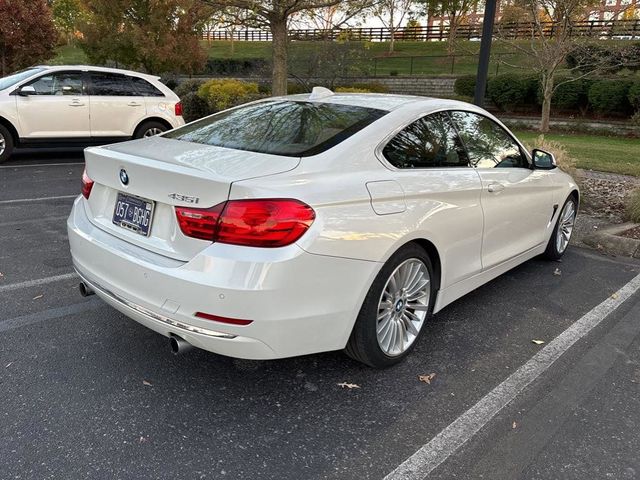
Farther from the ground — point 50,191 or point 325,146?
point 325,146

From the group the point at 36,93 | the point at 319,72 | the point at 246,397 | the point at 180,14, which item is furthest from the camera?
the point at 319,72

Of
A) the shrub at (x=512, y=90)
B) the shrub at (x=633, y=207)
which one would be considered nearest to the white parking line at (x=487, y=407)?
the shrub at (x=633, y=207)

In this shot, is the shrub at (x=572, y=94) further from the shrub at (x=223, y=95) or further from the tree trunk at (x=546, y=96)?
the shrub at (x=223, y=95)

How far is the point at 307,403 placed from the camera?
292 cm

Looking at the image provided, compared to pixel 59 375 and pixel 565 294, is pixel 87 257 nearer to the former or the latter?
pixel 59 375

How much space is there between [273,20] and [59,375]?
1068 cm

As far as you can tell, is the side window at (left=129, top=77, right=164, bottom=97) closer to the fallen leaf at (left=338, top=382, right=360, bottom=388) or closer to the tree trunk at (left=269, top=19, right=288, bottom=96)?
the tree trunk at (left=269, top=19, right=288, bottom=96)

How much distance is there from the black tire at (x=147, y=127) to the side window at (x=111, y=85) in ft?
1.88

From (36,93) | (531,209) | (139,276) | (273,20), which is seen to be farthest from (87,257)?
(273,20)

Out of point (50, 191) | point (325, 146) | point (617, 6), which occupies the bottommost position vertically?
point (50, 191)

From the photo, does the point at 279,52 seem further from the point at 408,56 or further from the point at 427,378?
the point at 408,56

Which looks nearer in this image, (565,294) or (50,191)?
(565,294)

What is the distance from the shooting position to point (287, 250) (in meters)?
2.51

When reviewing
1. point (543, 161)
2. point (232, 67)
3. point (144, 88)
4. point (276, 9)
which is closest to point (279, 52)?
point (276, 9)
